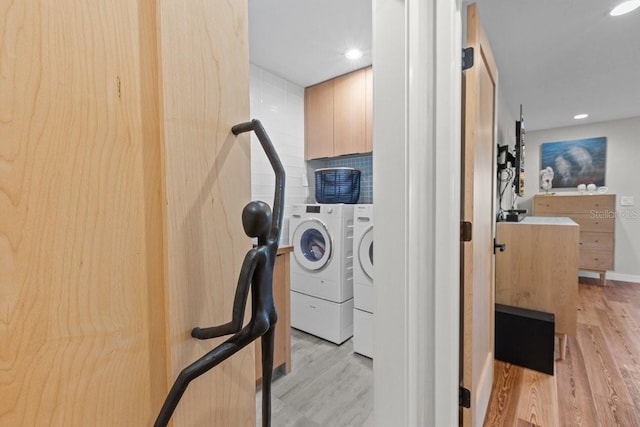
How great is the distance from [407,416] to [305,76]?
2741mm

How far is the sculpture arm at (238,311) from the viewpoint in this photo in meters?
0.37

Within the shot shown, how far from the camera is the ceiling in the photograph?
1.79m

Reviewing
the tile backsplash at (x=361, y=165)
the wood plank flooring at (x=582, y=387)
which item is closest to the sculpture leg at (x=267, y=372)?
the wood plank flooring at (x=582, y=387)

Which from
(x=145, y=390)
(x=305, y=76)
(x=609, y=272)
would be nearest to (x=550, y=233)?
(x=305, y=76)

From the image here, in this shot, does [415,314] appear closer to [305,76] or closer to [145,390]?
[145,390]

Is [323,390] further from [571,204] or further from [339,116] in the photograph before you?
[571,204]

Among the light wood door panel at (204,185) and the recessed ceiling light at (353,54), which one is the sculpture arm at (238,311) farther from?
the recessed ceiling light at (353,54)

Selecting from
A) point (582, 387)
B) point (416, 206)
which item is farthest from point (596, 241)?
point (416, 206)

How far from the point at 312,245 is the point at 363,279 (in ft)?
1.92

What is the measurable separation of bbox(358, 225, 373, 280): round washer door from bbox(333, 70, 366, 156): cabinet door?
35.2 inches

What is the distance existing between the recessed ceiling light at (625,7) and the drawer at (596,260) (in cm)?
336

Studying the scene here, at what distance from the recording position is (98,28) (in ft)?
1.03

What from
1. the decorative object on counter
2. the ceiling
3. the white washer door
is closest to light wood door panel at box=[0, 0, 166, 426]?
the ceiling

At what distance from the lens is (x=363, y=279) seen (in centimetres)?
231
